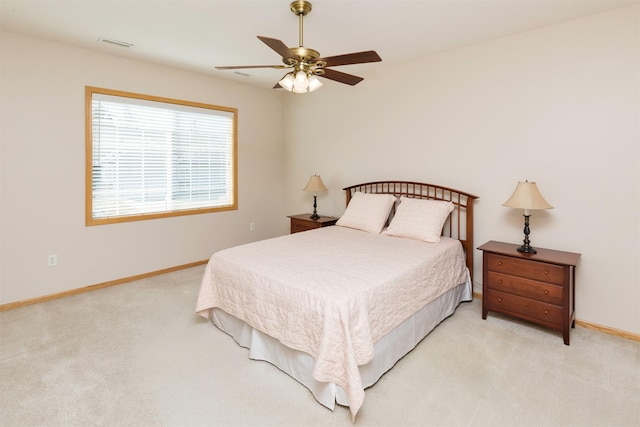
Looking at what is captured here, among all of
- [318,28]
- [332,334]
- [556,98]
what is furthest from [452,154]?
[332,334]

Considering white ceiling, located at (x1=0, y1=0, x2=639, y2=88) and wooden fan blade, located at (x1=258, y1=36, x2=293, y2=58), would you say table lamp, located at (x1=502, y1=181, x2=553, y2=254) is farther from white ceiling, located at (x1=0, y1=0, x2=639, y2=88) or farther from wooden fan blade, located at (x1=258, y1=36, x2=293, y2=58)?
wooden fan blade, located at (x1=258, y1=36, x2=293, y2=58)

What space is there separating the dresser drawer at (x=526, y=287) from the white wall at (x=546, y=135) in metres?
0.51

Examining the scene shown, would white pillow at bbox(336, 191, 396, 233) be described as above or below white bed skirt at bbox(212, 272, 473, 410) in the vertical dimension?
above

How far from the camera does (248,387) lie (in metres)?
2.07

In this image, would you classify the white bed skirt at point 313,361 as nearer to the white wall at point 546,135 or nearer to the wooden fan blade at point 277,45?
the white wall at point 546,135

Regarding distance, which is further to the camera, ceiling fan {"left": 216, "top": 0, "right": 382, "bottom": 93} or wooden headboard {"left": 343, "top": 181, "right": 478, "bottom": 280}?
wooden headboard {"left": 343, "top": 181, "right": 478, "bottom": 280}

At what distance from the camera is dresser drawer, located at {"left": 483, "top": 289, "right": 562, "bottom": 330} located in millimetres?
2605

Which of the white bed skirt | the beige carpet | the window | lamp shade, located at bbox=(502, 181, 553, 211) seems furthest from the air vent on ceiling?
lamp shade, located at bbox=(502, 181, 553, 211)

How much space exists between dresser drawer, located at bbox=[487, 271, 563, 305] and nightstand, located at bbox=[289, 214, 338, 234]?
2085mm

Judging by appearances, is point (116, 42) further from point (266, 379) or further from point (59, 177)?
point (266, 379)

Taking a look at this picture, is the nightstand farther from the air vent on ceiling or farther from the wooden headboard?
the air vent on ceiling

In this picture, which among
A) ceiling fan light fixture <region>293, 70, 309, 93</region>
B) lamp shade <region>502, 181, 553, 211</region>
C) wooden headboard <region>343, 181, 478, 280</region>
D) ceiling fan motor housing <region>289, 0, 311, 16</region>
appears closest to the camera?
ceiling fan light fixture <region>293, 70, 309, 93</region>

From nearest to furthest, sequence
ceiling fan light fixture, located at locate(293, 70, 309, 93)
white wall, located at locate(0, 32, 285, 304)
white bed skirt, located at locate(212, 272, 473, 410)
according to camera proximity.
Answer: white bed skirt, located at locate(212, 272, 473, 410)
ceiling fan light fixture, located at locate(293, 70, 309, 93)
white wall, located at locate(0, 32, 285, 304)

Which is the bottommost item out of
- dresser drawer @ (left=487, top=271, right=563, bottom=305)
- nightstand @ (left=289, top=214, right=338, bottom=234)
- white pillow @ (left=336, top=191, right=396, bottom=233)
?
dresser drawer @ (left=487, top=271, right=563, bottom=305)
